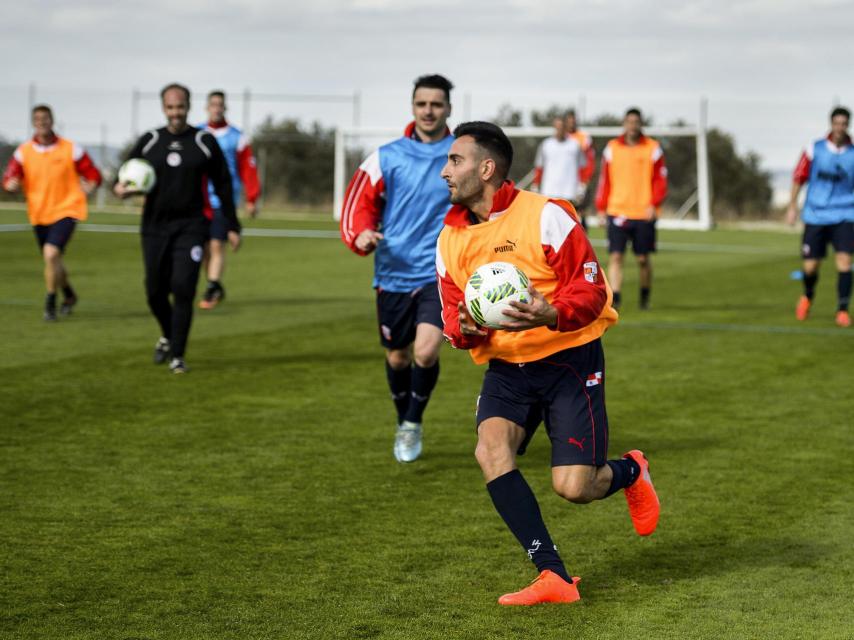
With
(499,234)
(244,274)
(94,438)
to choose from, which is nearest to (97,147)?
(244,274)

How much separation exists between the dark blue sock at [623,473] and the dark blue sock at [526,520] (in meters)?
0.35

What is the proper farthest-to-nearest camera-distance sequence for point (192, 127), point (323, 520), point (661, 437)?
point (192, 127) → point (661, 437) → point (323, 520)

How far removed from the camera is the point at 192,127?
1155cm

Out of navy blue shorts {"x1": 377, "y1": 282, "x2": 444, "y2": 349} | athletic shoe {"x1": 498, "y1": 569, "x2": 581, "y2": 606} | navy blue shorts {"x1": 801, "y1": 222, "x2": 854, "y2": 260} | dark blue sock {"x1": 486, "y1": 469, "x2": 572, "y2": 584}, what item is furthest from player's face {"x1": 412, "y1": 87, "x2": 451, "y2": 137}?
navy blue shorts {"x1": 801, "y1": 222, "x2": 854, "y2": 260}

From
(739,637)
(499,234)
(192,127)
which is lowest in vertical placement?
(739,637)

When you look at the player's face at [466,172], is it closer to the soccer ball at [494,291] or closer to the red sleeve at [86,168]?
the soccer ball at [494,291]

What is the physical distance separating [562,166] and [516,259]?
1594 centimetres

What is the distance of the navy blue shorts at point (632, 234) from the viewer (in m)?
16.2

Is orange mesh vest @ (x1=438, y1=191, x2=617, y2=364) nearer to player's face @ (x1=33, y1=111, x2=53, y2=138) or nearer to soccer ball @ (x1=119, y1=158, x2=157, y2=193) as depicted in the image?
soccer ball @ (x1=119, y1=158, x2=157, y2=193)

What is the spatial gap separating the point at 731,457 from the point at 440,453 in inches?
67.1

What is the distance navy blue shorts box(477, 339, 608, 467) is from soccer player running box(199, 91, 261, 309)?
988 centimetres

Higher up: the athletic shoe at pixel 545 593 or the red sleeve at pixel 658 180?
the red sleeve at pixel 658 180

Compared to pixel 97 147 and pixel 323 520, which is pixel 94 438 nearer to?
pixel 323 520

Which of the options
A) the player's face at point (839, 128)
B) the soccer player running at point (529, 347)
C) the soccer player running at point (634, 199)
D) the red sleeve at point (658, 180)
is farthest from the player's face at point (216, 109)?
the soccer player running at point (529, 347)
